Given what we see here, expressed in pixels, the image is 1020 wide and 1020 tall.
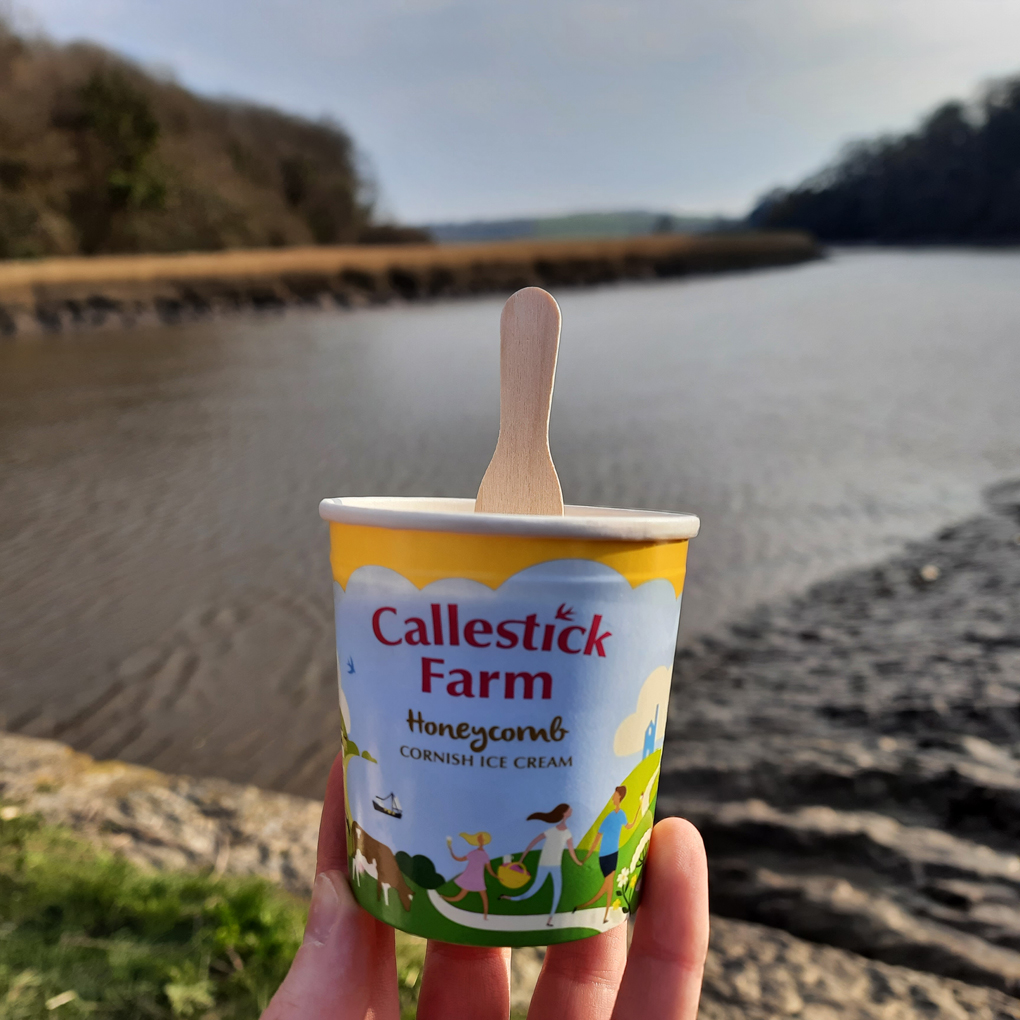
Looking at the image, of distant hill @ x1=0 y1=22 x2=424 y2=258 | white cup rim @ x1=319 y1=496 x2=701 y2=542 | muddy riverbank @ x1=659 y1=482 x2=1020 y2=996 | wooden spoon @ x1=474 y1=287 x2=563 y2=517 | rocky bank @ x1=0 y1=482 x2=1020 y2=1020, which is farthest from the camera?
distant hill @ x1=0 y1=22 x2=424 y2=258

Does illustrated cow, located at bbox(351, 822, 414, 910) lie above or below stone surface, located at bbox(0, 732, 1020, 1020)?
above

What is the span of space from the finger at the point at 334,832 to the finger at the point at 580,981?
330mm

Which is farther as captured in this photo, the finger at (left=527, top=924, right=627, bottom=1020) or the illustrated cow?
the finger at (left=527, top=924, right=627, bottom=1020)

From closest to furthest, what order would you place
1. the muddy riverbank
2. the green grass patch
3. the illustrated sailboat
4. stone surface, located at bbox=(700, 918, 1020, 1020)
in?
1. the illustrated sailboat
2. the green grass patch
3. stone surface, located at bbox=(700, 918, 1020, 1020)
4. the muddy riverbank

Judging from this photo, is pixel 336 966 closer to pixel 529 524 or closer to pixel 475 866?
pixel 475 866

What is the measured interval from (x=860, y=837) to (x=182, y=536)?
3766 mm

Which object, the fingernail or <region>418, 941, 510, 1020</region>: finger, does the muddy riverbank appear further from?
the fingernail

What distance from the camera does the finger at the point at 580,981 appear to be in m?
1.20

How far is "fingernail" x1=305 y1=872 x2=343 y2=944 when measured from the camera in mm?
1082

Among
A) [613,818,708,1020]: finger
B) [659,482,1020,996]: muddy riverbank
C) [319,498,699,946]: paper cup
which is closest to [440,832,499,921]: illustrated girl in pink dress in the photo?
[319,498,699,946]: paper cup

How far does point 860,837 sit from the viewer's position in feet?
8.59

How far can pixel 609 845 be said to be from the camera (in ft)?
3.40

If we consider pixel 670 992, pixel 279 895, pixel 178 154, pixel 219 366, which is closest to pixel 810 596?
pixel 279 895

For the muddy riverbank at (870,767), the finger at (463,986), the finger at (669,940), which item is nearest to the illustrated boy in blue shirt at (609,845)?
the finger at (669,940)
